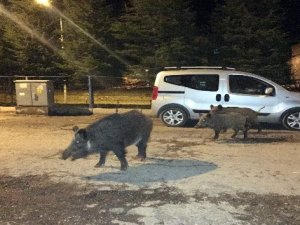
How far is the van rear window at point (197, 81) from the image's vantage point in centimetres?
1411

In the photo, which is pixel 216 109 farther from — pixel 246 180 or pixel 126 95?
pixel 126 95

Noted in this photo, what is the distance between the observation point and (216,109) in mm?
12180

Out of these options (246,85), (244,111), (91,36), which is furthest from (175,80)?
(91,36)

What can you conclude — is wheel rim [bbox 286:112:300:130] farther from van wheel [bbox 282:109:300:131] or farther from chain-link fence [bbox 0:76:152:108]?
chain-link fence [bbox 0:76:152:108]

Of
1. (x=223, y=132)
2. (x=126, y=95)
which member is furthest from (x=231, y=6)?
(x=223, y=132)

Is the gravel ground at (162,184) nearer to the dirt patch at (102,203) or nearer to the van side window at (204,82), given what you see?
the dirt patch at (102,203)

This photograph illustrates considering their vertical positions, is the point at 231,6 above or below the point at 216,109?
above

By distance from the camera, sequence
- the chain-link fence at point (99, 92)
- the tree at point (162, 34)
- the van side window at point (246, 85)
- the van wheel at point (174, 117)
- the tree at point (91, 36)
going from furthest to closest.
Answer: the tree at point (91, 36), the tree at point (162, 34), the chain-link fence at point (99, 92), the van wheel at point (174, 117), the van side window at point (246, 85)

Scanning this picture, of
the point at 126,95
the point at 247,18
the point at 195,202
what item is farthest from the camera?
the point at 247,18

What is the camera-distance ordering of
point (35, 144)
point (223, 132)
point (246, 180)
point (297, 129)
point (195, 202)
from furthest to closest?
point (297, 129) → point (223, 132) → point (35, 144) → point (246, 180) → point (195, 202)

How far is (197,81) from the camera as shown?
14.3m

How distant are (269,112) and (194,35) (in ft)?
36.0

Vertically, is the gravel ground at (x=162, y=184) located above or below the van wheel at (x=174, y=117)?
below

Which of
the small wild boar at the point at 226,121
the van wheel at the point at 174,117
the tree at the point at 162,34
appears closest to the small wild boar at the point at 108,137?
the small wild boar at the point at 226,121
